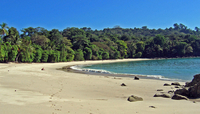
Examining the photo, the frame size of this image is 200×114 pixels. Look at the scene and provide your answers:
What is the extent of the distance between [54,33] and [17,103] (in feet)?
242

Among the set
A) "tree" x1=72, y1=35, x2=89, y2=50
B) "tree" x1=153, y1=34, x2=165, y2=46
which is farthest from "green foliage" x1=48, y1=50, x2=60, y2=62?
"tree" x1=153, y1=34, x2=165, y2=46

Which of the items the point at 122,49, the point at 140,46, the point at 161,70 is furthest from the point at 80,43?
the point at 161,70

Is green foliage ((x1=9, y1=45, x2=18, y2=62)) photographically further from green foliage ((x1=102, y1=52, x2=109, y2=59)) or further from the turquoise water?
green foliage ((x1=102, y1=52, x2=109, y2=59))

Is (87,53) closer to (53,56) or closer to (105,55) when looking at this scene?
(105,55)

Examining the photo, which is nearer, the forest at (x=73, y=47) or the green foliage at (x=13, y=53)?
the green foliage at (x=13, y=53)

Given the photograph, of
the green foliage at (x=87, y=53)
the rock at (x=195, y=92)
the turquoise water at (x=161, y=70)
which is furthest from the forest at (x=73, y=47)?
the rock at (x=195, y=92)

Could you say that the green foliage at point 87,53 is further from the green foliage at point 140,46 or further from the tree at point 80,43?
the green foliage at point 140,46

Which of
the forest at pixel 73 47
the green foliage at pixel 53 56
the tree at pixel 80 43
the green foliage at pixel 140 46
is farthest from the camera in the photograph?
the green foliage at pixel 140 46

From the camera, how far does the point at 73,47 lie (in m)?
75.8

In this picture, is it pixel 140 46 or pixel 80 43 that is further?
pixel 140 46

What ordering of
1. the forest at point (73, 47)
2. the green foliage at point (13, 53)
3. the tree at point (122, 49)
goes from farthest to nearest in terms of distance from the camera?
the tree at point (122, 49)
the forest at point (73, 47)
the green foliage at point (13, 53)

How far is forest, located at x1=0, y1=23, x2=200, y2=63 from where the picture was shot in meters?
41.6

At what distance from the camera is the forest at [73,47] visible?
137 feet

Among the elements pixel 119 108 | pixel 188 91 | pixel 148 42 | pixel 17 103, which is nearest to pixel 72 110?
pixel 119 108
